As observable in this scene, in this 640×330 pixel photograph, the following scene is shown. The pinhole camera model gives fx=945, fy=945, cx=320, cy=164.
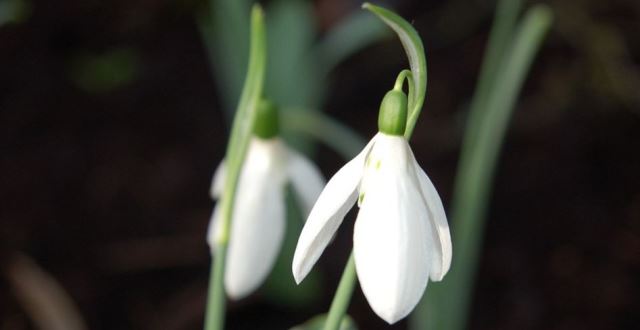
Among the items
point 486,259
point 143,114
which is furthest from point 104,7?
point 486,259

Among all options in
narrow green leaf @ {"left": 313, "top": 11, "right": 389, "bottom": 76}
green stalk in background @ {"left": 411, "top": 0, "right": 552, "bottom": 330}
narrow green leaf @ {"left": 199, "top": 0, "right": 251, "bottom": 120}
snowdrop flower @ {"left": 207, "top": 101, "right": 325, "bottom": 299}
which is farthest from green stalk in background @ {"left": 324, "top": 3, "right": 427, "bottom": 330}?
narrow green leaf @ {"left": 313, "top": 11, "right": 389, "bottom": 76}

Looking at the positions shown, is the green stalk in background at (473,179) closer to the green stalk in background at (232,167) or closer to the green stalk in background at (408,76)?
the green stalk in background at (232,167)

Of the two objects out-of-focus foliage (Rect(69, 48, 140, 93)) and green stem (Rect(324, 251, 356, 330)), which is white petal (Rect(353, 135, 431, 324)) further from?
out-of-focus foliage (Rect(69, 48, 140, 93))

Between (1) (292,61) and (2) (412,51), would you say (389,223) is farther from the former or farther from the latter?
(1) (292,61)

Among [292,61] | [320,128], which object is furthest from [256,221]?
[292,61]

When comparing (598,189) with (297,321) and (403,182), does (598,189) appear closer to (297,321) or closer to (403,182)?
(297,321)

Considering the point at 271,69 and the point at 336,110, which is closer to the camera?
the point at 271,69
